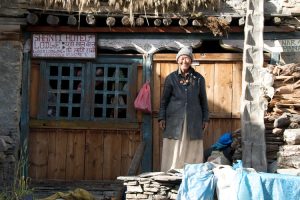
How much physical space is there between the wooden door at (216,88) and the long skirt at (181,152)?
5.61 ft

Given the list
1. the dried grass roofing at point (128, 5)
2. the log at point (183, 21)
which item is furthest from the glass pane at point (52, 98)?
the log at point (183, 21)

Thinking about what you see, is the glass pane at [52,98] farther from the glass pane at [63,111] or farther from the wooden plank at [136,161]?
the wooden plank at [136,161]

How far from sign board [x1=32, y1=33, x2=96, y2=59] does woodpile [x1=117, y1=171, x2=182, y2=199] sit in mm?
3165

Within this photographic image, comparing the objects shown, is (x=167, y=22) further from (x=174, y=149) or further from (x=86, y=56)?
(x=174, y=149)

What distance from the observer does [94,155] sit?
920cm

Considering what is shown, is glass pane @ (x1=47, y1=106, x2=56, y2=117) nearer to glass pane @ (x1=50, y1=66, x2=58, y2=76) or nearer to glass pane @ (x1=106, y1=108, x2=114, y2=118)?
glass pane @ (x1=50, y1=66, x2=58, y2=76)

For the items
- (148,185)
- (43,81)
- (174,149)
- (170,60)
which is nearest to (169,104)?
(174,149)

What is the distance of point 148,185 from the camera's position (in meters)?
6.69

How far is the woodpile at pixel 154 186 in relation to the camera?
21.7 feet

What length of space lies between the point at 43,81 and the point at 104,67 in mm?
1055

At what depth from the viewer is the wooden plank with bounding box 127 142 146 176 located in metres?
7.39

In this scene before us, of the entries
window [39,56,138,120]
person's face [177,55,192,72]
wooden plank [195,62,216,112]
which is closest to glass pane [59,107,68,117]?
window [39,56,138,120]

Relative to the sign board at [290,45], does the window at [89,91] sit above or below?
below

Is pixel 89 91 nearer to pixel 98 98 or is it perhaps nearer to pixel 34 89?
pixel 98 98
